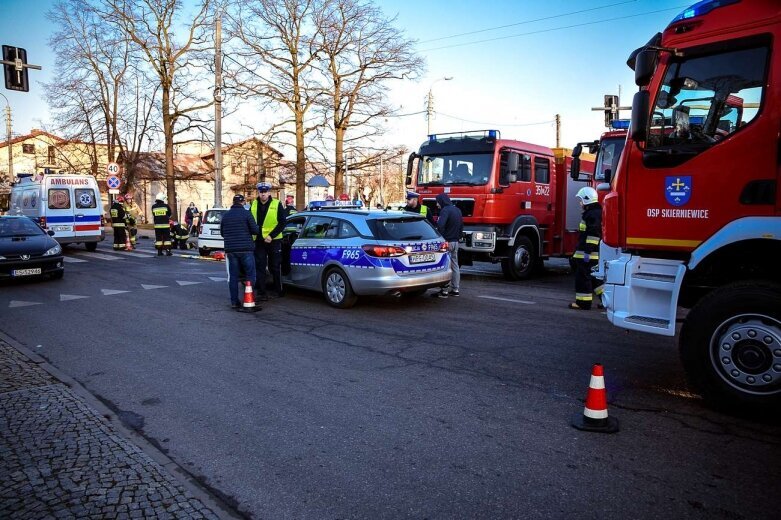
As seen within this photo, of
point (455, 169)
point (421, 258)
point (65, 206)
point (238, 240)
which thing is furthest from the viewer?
point (65, 206)

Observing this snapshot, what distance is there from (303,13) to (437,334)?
2464cm

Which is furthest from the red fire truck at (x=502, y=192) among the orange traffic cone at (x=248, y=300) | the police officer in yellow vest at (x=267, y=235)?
the orange traffic cone at (x=248, y=300)

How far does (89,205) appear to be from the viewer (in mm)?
19047

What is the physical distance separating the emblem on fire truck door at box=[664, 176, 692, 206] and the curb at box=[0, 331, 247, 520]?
4045mm

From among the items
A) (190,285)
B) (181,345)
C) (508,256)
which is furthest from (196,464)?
(508,256)

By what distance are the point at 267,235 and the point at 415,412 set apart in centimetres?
561

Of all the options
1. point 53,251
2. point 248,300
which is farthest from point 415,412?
point 53,251

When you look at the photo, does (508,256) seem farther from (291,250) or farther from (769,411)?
(769,411)

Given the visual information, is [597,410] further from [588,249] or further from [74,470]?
[588,249]

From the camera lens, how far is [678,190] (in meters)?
4.61

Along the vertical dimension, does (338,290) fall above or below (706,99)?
below

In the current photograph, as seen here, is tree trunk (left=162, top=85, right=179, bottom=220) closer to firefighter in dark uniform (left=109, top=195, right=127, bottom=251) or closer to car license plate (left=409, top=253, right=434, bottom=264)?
firefighter in dark uniform (left=109, top=195, right=127, bottom=251)

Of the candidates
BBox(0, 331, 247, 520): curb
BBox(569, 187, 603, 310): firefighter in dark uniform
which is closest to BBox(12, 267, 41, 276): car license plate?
BBox(0, 331, 247, 520): curb

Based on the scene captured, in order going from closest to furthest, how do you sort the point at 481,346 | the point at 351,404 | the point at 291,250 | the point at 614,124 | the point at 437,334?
the point at 351,404 → the point at 481,346 → the point at 437,334 → the point at 291,250 → the point at 614,124
